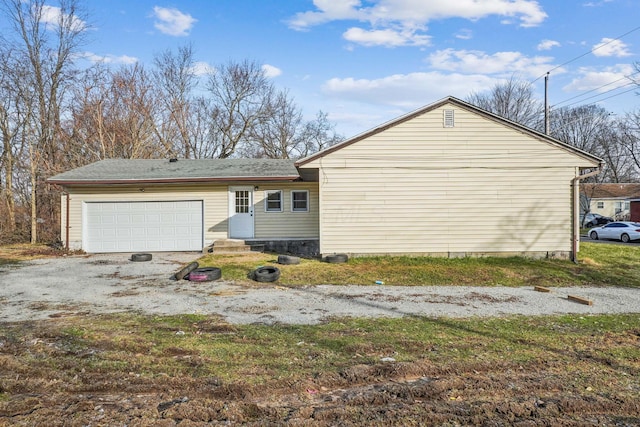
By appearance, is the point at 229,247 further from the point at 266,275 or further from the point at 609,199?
the point at 609,199

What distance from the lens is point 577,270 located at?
10.8 m

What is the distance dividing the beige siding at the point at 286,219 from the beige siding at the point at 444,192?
2.82 meters

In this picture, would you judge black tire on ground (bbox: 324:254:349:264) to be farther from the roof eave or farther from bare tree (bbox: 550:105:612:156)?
bare tree (bbox: 550:105:612:156)

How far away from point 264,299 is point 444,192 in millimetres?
7327

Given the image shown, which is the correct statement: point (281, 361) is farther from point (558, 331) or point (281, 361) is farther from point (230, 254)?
point (230, 254)

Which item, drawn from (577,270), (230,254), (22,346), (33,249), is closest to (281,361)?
(22,346)

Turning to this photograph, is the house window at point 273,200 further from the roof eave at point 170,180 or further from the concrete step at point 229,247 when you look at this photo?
the concrete step at point 229,247

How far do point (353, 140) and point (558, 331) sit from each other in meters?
8.12

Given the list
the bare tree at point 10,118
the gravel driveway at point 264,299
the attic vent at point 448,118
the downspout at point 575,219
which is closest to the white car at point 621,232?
the downspout at point 575,219

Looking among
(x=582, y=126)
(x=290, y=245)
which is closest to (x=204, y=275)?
(x=290, y=245)

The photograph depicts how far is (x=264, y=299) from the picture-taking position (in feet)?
25.4

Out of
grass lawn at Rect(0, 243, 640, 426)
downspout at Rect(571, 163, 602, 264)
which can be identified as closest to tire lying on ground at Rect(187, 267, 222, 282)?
grass lawn at Rect(0, 243, 640, 426)

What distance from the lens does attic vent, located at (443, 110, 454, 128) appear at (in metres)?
12.2

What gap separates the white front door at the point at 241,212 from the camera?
1491 cm
